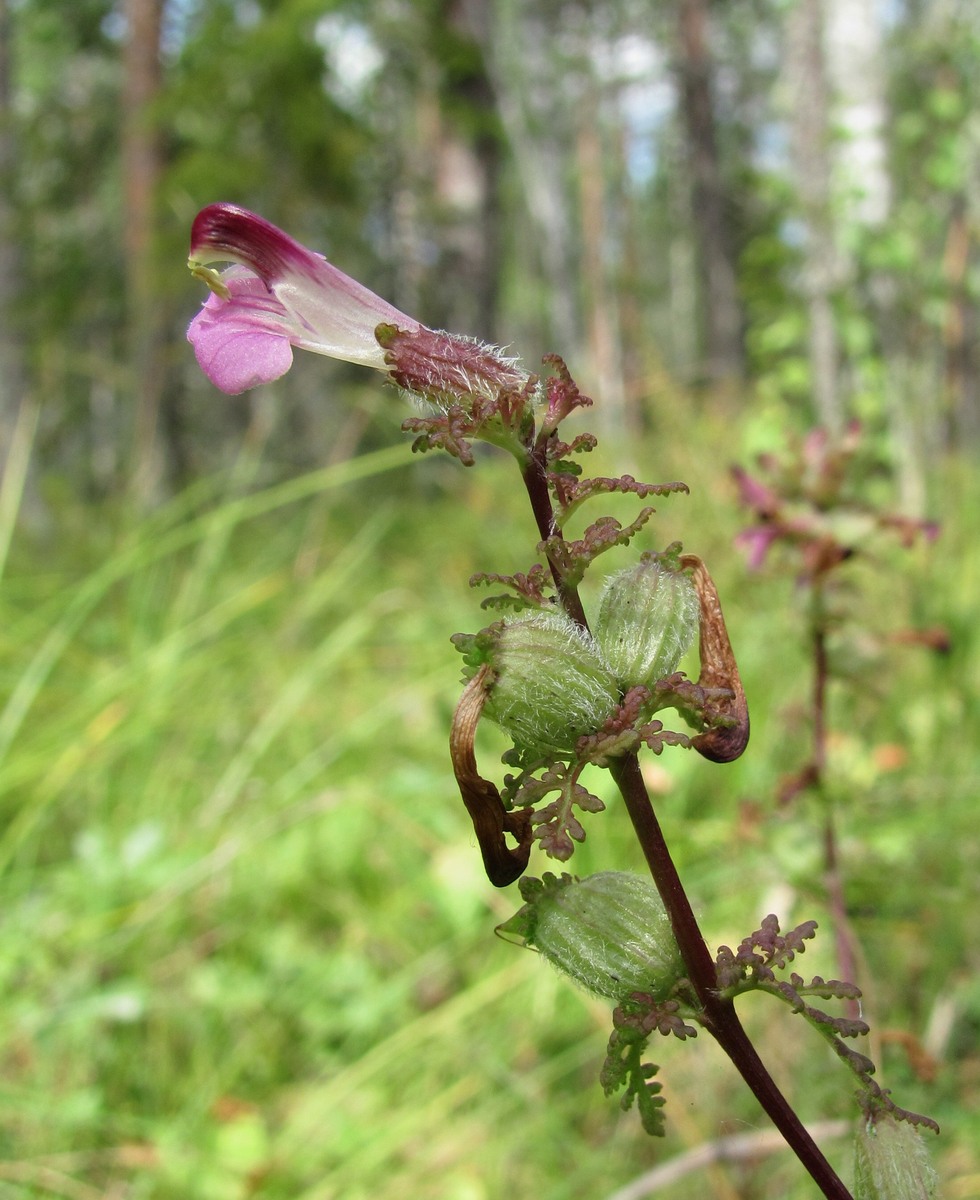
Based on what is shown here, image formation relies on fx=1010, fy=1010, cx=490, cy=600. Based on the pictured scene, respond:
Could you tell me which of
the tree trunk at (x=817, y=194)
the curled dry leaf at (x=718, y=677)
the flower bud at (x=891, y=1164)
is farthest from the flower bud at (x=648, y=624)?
the tree trunk at (x=817, y=194)

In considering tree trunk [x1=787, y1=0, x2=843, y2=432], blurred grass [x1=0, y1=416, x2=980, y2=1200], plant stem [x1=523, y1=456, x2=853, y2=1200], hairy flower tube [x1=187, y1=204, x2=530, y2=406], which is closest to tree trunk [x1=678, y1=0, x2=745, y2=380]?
tree trunk [x1=787, y1=0, x2=843, y2=432]

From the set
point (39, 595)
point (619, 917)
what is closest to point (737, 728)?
point (619, 917)

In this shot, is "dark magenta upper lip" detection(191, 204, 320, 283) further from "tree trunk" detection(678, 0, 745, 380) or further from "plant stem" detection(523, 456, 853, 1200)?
"tree trunk" detection(678, 0, 745, 380)

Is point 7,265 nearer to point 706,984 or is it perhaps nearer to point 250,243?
point 250,243

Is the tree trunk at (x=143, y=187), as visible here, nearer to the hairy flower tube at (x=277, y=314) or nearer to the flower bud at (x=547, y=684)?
the hairy flower tube at (x=277, y=314)

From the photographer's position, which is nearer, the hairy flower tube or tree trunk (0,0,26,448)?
the hairy flower tube

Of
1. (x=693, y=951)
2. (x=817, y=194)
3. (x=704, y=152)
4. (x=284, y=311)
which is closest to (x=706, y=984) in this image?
(x=693, y=951)
